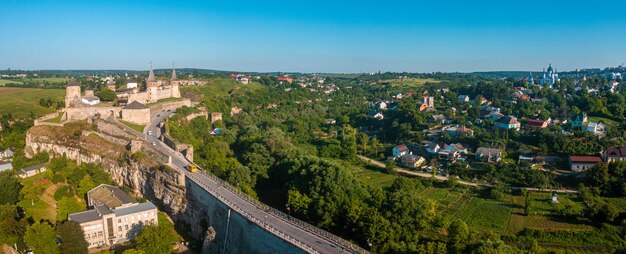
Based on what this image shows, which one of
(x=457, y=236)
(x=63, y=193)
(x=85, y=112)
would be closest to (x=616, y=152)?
(x=457, y=236)

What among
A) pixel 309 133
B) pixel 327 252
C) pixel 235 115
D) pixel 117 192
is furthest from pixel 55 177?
pixel 309 133

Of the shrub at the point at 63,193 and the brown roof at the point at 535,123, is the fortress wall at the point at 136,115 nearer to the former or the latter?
the shrub at the point at 63,193

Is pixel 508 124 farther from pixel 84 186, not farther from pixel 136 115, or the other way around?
pixel 84 186

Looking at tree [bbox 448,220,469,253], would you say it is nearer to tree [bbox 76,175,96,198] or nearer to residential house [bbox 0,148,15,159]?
tree [bbox 76,175,96,198]

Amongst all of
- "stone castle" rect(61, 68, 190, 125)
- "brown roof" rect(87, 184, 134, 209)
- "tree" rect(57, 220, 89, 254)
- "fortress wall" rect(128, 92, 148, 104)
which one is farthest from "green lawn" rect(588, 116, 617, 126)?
"tree" rect(57, 220, 89, 254)

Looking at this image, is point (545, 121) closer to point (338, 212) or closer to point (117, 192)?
point (338, 212)
